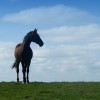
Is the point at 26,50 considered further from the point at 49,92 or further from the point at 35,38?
the point at 49,92

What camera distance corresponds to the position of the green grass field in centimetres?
2238

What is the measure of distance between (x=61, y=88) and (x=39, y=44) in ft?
21.5

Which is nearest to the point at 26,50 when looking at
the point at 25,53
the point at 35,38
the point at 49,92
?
the point at 25,53

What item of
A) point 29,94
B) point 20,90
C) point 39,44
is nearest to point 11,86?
point 20,90

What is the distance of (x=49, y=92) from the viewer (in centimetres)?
2406

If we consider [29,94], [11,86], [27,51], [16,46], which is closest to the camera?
[29,94]

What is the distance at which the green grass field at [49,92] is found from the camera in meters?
22.4

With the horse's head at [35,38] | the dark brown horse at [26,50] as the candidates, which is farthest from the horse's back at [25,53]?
the horse's head at [35,38]

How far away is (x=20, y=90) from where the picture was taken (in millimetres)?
25125

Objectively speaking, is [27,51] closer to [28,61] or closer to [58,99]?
[28,61]

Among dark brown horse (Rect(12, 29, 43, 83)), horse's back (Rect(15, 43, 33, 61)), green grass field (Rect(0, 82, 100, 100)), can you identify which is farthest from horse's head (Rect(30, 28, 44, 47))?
green grass field (Rect(0, 82, 100, 100))

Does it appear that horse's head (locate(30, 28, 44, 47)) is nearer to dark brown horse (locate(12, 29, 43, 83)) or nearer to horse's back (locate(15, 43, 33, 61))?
dark brown horse (locate(12, 29, 43, 83))

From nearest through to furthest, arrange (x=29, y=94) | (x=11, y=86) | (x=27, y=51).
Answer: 1. (x=29, y=94)
2. (x=11, y=86)
3. (x=27, y=51)

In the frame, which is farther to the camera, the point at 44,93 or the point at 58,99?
the point at 44,93
